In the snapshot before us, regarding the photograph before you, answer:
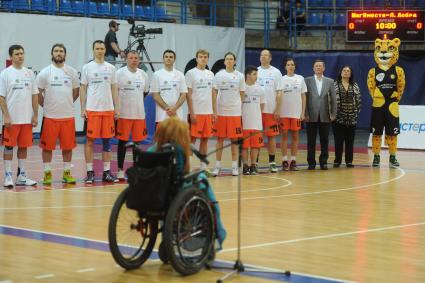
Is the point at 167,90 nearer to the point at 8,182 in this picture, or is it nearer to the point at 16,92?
the point at 16,92

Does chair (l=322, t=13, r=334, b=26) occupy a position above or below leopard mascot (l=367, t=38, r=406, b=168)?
above

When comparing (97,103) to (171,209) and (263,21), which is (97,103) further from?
(263,21)

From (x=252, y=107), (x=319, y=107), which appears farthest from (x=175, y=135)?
(x=319, y=107)

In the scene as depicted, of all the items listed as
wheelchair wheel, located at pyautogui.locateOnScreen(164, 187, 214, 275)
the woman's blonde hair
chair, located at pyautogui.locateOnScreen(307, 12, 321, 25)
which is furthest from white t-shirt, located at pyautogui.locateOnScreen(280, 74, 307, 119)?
chair, located at pyautogui.locateOnScreen(307, 12, 321, 25)

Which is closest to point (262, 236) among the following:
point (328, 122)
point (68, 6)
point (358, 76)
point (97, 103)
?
point (97, 103)

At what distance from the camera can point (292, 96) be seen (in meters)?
15.8

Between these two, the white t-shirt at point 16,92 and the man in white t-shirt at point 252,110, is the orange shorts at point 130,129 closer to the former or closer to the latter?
the white t-shirt at point 16,92

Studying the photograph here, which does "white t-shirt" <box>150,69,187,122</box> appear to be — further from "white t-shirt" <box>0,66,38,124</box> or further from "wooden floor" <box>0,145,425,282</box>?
"white t-shirt" <box>0,66,38,124</box>

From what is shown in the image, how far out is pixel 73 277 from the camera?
6801mm

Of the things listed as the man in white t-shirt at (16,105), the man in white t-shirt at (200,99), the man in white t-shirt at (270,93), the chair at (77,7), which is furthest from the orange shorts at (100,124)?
the chair at (77,7)

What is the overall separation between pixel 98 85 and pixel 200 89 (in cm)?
185

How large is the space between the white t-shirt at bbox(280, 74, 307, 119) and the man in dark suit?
0.99 ft

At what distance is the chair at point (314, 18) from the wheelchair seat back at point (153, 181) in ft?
75.1

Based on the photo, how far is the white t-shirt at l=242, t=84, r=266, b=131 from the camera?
49.4ft
